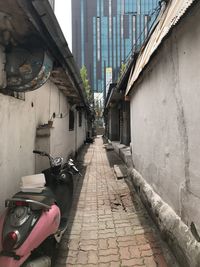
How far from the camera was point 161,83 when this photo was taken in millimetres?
3994

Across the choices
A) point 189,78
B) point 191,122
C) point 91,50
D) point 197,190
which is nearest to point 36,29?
point 189,78

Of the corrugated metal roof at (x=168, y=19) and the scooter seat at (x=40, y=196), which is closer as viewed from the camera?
the corrugated metal roof at (x=168, y=19)

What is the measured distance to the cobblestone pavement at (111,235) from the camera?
341 centimetres

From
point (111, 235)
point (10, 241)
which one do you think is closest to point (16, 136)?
point (10, 241)

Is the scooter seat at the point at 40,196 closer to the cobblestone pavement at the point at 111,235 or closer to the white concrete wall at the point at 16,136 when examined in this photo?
the white concrete wall at the point at 16,136

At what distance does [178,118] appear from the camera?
3264 millimetres

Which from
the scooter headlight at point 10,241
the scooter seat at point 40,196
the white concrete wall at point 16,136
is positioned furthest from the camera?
the white concrete wall at point 16,136

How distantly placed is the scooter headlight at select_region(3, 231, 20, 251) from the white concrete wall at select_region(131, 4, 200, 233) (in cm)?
183

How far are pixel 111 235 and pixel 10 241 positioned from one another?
2038mm

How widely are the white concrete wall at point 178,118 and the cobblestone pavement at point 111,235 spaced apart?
650 mm

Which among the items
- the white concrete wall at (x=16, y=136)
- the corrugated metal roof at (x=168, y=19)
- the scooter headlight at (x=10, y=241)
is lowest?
the scooter headlight at (x=10, y=241)

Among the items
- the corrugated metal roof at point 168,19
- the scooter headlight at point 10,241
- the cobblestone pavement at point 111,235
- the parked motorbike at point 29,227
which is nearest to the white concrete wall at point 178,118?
the corrugated metal roof at point 168,19

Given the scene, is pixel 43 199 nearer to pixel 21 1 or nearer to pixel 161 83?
pixel 21 1

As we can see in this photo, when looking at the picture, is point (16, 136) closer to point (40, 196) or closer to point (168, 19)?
point (40, 196)
